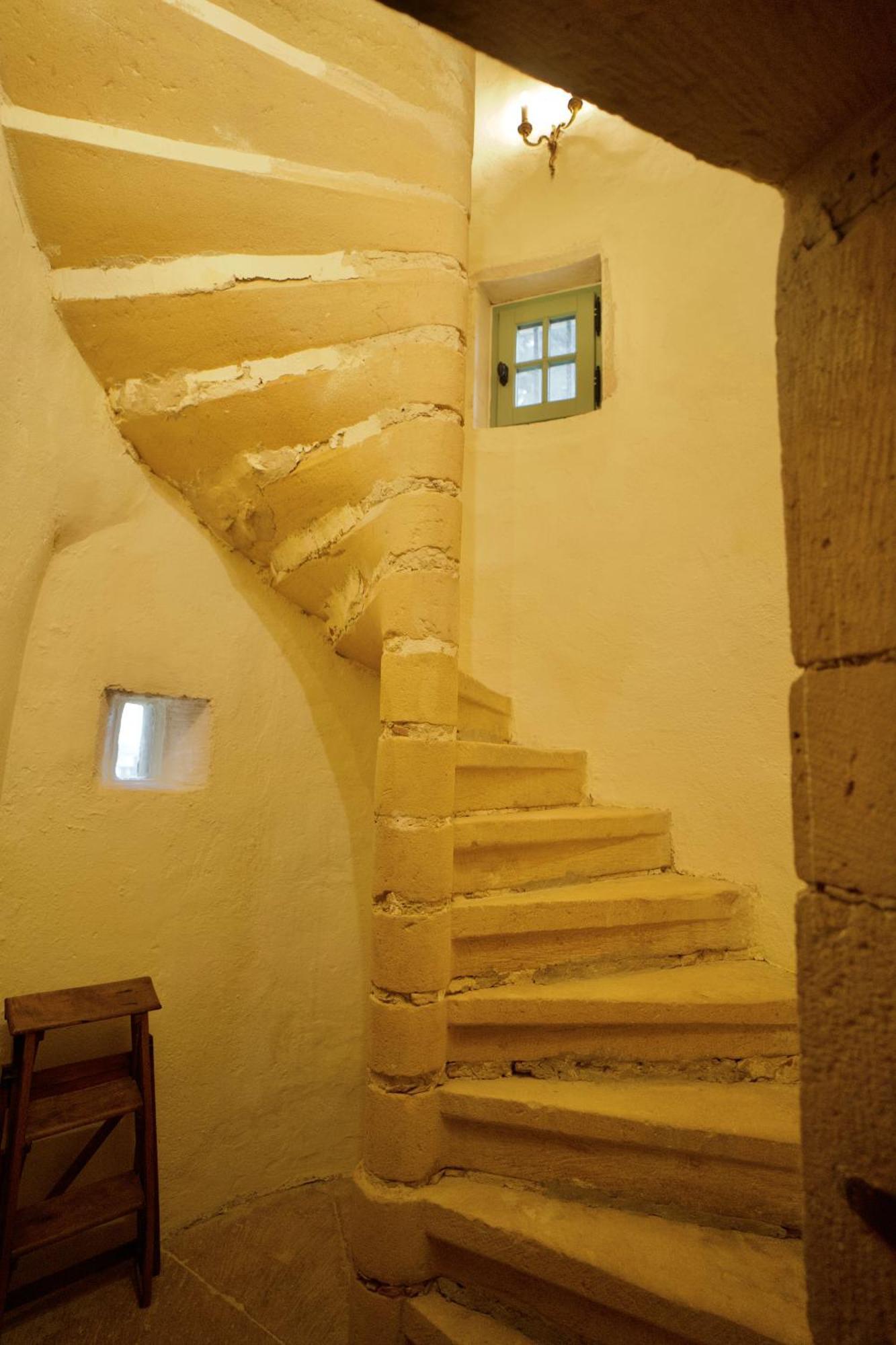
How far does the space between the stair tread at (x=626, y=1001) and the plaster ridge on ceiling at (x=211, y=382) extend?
6.33ft

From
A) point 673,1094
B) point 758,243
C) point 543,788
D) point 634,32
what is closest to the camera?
point 634,32

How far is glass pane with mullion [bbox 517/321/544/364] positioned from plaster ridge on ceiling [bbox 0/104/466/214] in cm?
120

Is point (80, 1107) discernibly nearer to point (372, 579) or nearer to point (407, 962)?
point (407, 962)

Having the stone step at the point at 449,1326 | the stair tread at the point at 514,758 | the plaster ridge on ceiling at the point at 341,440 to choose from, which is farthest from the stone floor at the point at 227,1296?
the plaster ridge on ceiling at the point at 341,440

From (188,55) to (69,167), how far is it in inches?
19.4

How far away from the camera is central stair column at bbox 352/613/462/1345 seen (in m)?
1.77

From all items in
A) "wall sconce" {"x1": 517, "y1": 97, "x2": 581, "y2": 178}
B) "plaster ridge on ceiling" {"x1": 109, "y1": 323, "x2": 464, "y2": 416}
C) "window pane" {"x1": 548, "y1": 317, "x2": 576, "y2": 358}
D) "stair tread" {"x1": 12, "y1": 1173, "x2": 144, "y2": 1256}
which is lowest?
"stair tread" {"x1": 12, "y1": 1173, "x2": 144, "y2": 1256}

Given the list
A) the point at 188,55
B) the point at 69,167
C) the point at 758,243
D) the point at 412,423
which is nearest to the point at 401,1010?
the point at 412,423

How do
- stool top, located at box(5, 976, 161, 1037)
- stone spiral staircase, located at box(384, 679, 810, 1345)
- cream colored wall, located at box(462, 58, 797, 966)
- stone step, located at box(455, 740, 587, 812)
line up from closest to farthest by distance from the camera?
stone spiral staircase, located at box(384, 679, 810, 1345), stool top, located at box(5, 976, 161, 1037), stone step, located at box(455, 740, 587, 812), cream colored wall, located at box(462, 58, 797, 966)

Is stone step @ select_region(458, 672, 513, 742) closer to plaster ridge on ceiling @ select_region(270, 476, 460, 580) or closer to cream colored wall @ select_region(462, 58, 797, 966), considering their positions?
cream colored wall @ select_region(462, 58, 797, 966)

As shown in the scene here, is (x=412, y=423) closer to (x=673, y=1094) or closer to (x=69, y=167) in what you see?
(x=69, y=167)

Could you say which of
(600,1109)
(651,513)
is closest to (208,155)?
(651,513)

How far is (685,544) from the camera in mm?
2834

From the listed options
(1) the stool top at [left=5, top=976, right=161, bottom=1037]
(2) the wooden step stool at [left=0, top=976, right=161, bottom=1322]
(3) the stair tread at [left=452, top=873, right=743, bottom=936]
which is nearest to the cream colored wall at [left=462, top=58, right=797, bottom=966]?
(3) the stair tread at [left=452, top=873, right=743, bottom=936]
